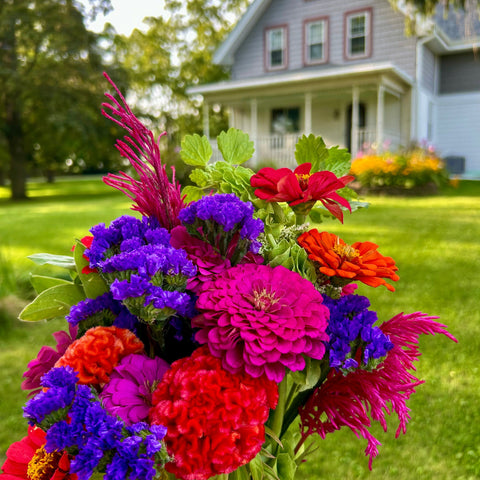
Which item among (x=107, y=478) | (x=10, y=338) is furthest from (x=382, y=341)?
(x=10, y=338)

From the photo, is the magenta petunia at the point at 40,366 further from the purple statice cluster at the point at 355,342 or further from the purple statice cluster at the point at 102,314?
the purple statice cluster at the point at 355,342

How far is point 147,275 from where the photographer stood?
2.66ft

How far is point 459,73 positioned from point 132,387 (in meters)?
19.4

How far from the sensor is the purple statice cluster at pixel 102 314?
989mm

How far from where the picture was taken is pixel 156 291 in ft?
2.62

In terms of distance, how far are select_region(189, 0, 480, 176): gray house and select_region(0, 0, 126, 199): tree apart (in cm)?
514

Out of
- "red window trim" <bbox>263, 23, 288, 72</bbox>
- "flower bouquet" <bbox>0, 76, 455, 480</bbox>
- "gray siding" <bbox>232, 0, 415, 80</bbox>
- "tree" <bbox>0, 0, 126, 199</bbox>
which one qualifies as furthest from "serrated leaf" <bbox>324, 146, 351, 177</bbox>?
"tree" <bbox>0, 0, 126, 199</bbox>

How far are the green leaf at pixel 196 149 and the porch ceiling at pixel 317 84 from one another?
13011mm

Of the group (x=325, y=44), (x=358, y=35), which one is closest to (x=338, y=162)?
(x=358, y=35)

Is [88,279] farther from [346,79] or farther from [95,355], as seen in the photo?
[346,79]

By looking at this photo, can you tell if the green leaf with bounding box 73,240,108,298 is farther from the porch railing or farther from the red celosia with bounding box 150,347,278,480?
the porch railing

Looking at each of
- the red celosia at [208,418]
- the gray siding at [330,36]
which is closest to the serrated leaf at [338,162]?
the red celosia at [208,418]

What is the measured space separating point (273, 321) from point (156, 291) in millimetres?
204

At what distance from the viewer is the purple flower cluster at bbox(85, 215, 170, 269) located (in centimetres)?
89
